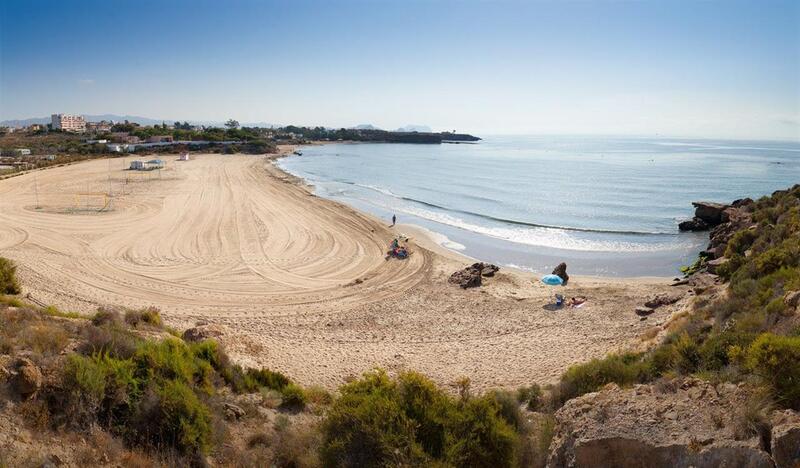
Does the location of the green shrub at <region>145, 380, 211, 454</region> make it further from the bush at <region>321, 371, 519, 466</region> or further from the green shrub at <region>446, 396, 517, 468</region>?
the green shrub at <region>446, 396, 517, 468</region>

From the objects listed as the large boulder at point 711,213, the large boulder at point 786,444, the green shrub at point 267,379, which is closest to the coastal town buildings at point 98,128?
the large boulder at point 711,213

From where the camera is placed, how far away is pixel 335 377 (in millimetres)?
11188

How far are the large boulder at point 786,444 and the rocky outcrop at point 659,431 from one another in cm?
8

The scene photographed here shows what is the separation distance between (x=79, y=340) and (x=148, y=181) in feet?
135

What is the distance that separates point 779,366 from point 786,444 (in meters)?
1.38

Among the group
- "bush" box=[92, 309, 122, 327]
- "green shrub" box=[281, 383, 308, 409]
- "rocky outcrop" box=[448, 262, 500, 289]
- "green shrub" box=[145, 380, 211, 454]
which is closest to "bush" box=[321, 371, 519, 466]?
"green shrub" box=[145, 380, 211, 454]

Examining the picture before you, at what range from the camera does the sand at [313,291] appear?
41.4ft

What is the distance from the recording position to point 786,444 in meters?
4.27

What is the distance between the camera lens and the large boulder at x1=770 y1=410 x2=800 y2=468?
4.19 meters

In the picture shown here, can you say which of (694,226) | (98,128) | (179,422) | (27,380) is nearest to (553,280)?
(179,422)

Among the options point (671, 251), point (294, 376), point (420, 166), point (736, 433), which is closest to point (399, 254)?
point (294, 376)

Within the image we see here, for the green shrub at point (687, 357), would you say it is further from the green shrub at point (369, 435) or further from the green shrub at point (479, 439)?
the green shrub at point (369, 435)

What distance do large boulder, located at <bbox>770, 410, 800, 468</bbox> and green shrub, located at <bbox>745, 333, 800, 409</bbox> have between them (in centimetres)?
55

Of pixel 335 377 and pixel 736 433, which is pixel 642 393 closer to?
pixel 736 433
